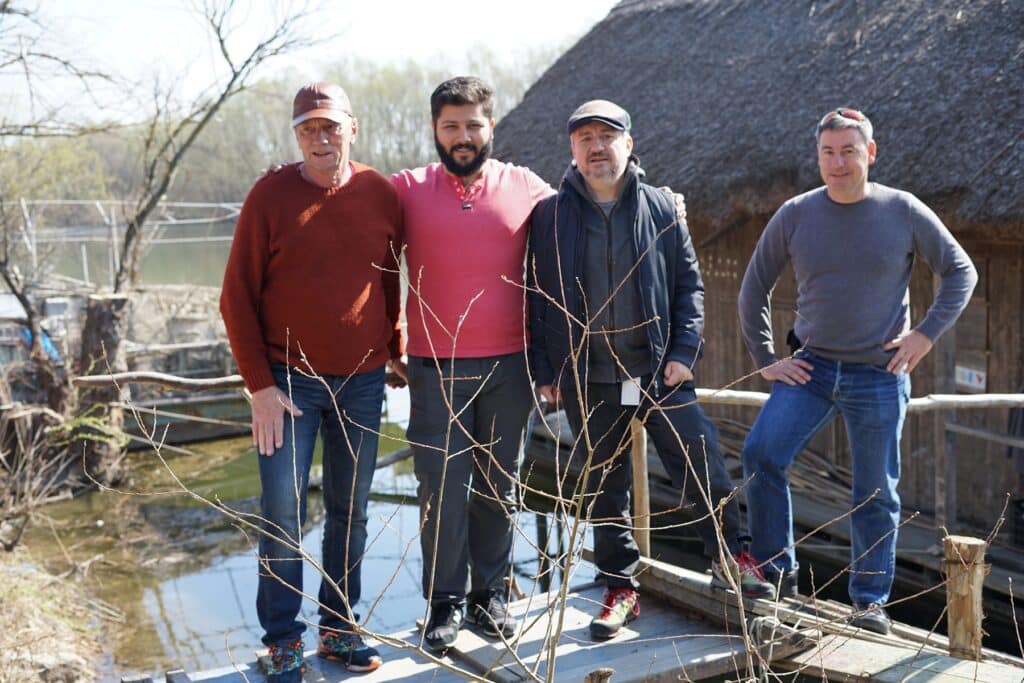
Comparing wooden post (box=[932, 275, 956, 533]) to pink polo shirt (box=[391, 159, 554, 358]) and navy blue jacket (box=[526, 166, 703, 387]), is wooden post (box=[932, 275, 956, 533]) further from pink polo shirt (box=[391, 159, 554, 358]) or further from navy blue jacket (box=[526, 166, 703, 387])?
pink polo shirt (box=[391, 159, 554, 358])

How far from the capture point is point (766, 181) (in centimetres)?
830

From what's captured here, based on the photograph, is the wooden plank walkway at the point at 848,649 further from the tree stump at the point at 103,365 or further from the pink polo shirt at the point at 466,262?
the tree stump at the point at 103,365

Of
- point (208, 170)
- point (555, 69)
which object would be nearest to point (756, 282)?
point (555, 69)

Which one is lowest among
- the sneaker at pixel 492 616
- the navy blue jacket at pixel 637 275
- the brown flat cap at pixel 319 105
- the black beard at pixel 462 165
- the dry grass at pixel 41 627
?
the dry grass at pixel 41 627

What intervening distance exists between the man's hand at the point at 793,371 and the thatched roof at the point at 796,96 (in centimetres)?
338

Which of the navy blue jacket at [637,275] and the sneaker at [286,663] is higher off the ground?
the navy blue jacket at [637,275]

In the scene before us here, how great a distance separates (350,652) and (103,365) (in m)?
9.30

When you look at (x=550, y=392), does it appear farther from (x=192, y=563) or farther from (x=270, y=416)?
(x=192, y=563)

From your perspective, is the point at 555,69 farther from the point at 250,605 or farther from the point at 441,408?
the point at 441,408

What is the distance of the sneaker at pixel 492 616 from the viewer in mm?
3662

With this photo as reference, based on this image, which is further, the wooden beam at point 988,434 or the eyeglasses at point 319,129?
the wooden beam at point 988,434

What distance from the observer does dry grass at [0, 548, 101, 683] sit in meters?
6.24

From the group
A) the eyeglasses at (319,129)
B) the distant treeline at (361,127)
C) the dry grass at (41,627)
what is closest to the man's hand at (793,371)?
the eyeglasses at (319,129)

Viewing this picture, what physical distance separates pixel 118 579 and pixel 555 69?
691 centimetres
